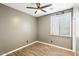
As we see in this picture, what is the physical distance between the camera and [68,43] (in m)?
2.59

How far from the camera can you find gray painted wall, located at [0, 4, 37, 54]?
201cm

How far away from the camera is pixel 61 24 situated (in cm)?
280

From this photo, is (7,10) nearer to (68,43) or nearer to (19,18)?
(19,18)

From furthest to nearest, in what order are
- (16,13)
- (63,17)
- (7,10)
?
(63,17) < (16,13) < (7,10)

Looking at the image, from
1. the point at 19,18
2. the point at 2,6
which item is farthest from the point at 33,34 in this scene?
the point at 2,6

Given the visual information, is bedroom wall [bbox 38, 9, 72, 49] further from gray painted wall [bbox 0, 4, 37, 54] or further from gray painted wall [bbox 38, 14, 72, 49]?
gray painted wall [bbox 0, 4, 37, 54]

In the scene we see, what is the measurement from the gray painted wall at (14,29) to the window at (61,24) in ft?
2.90

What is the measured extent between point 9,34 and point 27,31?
2.74 ft

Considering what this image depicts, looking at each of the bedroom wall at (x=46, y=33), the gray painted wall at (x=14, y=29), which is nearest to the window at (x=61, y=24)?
the bedroom wall at (x=46, y=33)

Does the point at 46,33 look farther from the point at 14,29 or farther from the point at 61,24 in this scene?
Answer: the point at 14,29

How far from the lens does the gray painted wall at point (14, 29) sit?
6.60ft

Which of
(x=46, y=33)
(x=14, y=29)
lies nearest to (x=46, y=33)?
(x=46, y=33)

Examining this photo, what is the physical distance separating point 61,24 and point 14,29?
1879 mm

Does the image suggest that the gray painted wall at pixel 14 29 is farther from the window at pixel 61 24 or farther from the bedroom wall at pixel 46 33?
the window at pixel 61 24
